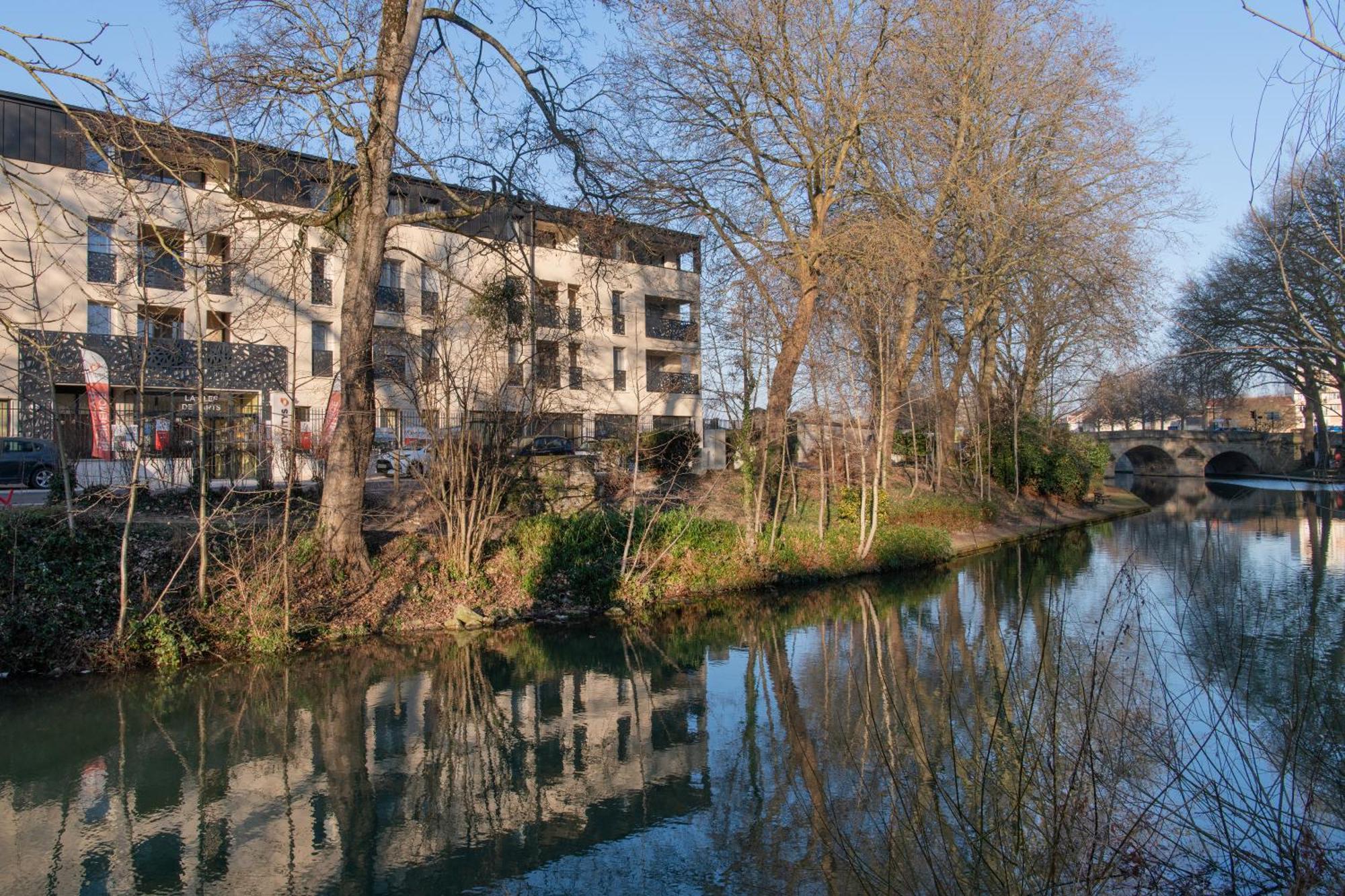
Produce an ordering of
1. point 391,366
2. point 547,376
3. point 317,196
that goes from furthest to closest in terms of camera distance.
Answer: point 317,196
point 547,376
point 391,366

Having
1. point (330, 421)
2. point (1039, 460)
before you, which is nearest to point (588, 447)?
point (330, 421)

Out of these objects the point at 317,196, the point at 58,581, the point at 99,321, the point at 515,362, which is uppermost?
the point at 317,196

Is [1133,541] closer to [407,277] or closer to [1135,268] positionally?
[1135,268]

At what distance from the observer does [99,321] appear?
28.2m

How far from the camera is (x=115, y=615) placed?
11.1 m

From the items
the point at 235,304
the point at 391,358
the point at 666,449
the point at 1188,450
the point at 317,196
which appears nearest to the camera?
the point at 391,358

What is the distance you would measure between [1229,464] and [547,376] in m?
59.9

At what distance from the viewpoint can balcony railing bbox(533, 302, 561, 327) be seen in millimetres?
15864

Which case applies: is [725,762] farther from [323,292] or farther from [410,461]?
[323,292]

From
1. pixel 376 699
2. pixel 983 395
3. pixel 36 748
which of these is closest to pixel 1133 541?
pixel 983 395

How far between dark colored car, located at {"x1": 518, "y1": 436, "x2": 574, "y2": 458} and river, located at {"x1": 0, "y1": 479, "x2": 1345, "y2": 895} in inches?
118

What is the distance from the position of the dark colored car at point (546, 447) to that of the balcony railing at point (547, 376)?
840 mm

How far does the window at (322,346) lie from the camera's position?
31547 mm

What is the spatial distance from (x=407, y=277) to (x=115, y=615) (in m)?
21.5
